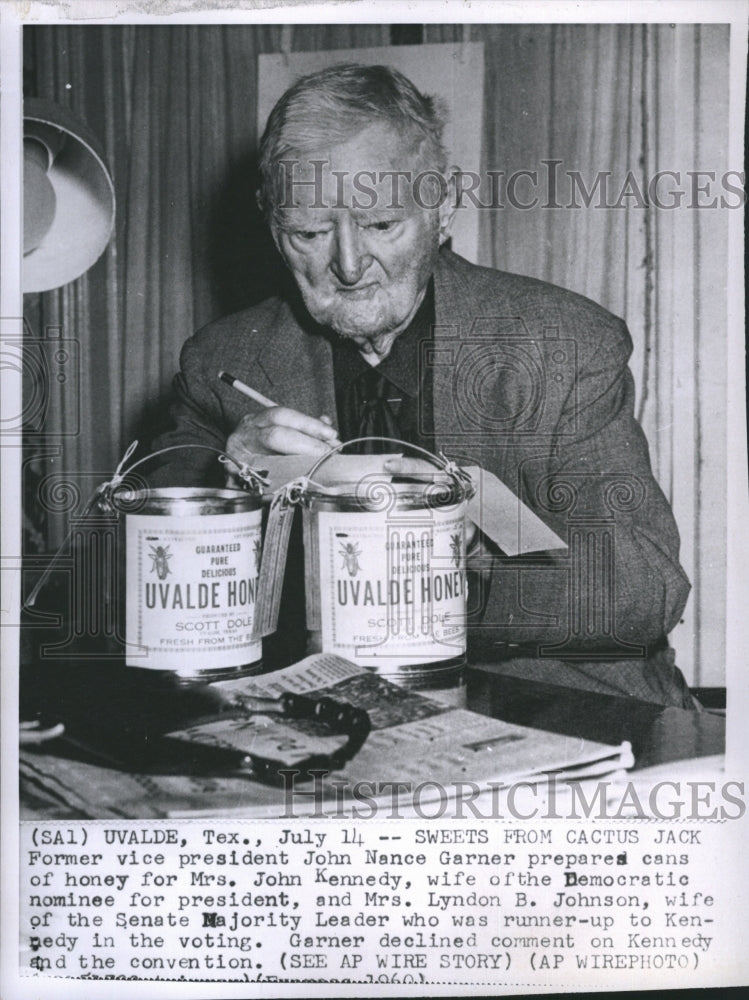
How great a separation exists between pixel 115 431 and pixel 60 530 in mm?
107

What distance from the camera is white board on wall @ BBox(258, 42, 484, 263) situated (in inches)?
36.0

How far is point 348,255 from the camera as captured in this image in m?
0.91

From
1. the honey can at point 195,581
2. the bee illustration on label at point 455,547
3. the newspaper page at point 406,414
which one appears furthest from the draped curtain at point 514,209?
the bee illustration on label at point 455,547

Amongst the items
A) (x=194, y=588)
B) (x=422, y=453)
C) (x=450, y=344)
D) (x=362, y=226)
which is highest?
(x=362, y=226)

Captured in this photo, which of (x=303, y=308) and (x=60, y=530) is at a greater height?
(x=303, y=308)

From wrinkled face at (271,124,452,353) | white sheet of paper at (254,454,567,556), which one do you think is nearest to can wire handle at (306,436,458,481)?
white sheet of paper at (254,454,567,556)

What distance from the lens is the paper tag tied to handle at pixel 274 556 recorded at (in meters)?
0.88

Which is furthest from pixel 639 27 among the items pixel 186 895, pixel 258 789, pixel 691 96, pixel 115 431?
pixel 186 895

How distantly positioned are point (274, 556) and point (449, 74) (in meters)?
0.48

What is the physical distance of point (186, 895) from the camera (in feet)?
2.96

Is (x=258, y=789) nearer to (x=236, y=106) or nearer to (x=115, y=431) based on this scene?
(x=115, y=431)

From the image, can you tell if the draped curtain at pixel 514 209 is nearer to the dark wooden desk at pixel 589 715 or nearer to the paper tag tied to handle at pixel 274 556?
the dark wooden desk at pixel 589 715

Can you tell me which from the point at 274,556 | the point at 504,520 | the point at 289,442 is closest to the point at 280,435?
the point at 289,442

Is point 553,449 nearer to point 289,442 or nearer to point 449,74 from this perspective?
point 289,442
